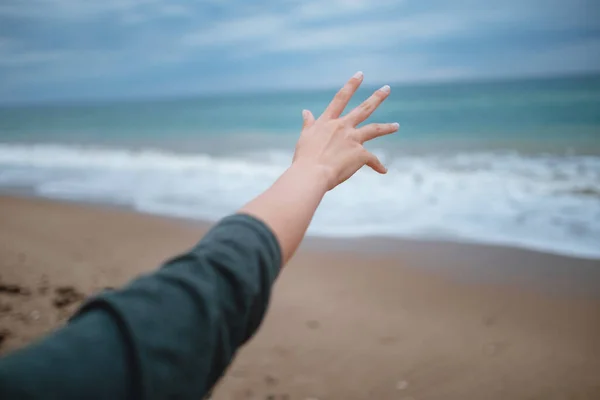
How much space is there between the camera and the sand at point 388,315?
3.25 meters

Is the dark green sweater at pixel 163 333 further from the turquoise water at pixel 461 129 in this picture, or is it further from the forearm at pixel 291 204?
the turquoise water at pixel 461 129

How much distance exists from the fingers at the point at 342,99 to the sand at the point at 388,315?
2187 mm

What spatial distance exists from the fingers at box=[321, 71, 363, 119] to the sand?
219 cm

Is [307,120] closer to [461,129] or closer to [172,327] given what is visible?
[172,327]

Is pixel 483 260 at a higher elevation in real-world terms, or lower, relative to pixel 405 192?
higher

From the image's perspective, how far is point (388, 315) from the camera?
4.14 m

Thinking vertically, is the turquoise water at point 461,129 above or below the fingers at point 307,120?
below

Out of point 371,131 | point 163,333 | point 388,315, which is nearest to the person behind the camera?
point 163,333

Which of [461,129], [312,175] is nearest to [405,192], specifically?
[312,175]

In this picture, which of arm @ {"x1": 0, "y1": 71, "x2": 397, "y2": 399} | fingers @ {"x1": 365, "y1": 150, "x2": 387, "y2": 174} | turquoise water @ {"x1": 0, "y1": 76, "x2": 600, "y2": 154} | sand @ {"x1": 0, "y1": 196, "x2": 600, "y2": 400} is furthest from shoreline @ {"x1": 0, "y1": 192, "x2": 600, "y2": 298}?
turquoise water @ {"x1": 0, "y1": 76, "x2": 600, "y2": 154}

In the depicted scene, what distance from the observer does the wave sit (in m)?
6.12

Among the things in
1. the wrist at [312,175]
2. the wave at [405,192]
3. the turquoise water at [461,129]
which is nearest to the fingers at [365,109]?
the wrist at [312,175]

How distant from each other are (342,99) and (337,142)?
0.21 m

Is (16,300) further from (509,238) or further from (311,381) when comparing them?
(509,238)
